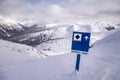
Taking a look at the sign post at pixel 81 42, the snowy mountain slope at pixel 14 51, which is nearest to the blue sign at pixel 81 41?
the sign post at pixel 81 42

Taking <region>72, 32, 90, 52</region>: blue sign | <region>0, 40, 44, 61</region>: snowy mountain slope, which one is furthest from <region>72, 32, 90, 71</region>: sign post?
<region>0, 40, 44, 61</region>: snowy mountain slope

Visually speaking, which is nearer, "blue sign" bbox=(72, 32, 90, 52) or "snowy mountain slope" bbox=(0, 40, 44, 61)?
"blue sign" bbox=(72, 32, 90, 52)

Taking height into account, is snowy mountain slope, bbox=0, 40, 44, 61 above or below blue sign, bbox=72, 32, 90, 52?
below

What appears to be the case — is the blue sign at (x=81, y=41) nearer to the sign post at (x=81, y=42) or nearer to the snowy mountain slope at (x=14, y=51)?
the sign post at (x=81, y=42)

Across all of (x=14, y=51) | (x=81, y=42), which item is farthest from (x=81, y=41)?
(x=14, y=51)

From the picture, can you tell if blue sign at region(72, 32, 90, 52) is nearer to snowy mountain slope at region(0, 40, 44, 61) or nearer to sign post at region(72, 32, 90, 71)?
sign post at region(72, 32, 90, 71)

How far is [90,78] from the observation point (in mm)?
8727

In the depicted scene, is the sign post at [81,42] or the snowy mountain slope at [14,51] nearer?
the sign post at [81,42]

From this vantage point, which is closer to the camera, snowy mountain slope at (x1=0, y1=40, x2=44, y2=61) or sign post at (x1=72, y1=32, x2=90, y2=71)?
sign post at (x1=72, y1=32, x2=90, y2=71)

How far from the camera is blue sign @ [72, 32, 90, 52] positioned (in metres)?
8.74

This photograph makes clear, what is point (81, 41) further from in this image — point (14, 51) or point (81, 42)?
point (14, 51)

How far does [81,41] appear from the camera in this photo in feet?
28.8

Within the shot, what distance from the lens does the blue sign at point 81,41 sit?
8.74 metres

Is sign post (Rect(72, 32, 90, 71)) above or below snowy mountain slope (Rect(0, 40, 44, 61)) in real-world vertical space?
above
